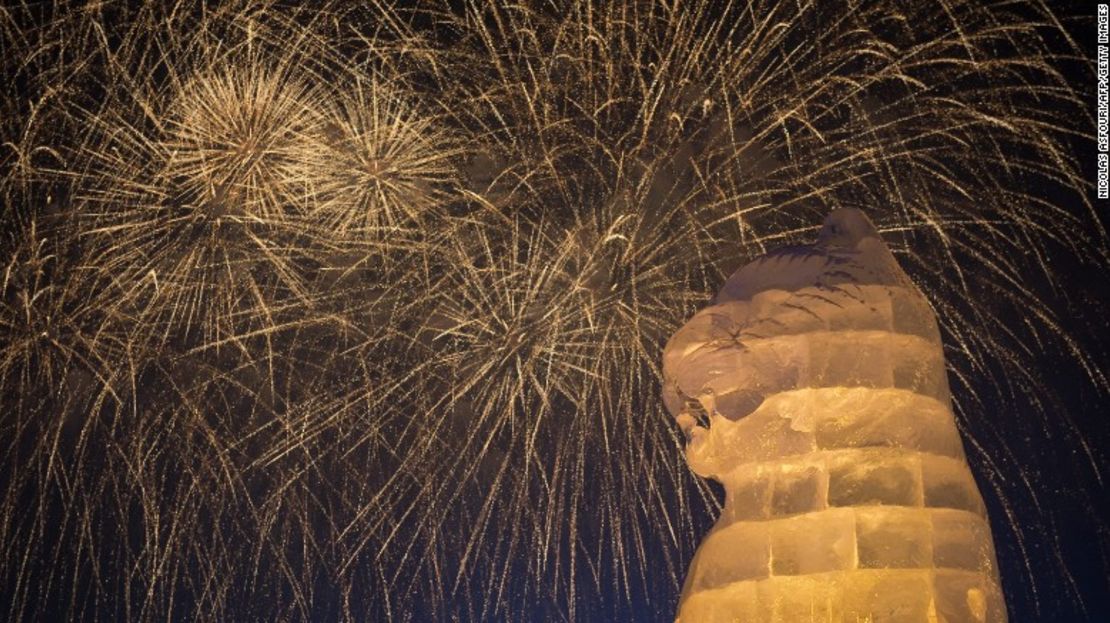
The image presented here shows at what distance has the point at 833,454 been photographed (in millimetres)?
12109

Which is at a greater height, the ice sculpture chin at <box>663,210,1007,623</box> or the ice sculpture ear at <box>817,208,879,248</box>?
the ice sculpture ear at <box>817,208,879,248</box>

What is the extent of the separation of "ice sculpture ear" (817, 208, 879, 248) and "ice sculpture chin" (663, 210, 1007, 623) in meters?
0.01

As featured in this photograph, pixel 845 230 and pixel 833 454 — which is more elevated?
pixel 845 230

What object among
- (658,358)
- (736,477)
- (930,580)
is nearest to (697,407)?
(736,477)

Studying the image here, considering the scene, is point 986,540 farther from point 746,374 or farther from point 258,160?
point 258,160

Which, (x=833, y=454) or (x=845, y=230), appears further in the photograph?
(x=845, y=230)

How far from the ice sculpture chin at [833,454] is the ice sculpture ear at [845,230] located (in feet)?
0.05

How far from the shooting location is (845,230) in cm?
1299

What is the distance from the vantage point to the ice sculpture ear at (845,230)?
12.9m

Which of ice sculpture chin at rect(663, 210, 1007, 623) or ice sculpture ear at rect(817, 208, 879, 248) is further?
ice sculpture ear at rect(817, 208, 879, 248)

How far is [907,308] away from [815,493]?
1836mm

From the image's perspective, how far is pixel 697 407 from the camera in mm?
13500

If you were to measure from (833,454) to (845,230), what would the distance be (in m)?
2.17

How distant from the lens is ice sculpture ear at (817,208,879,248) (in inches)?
508
